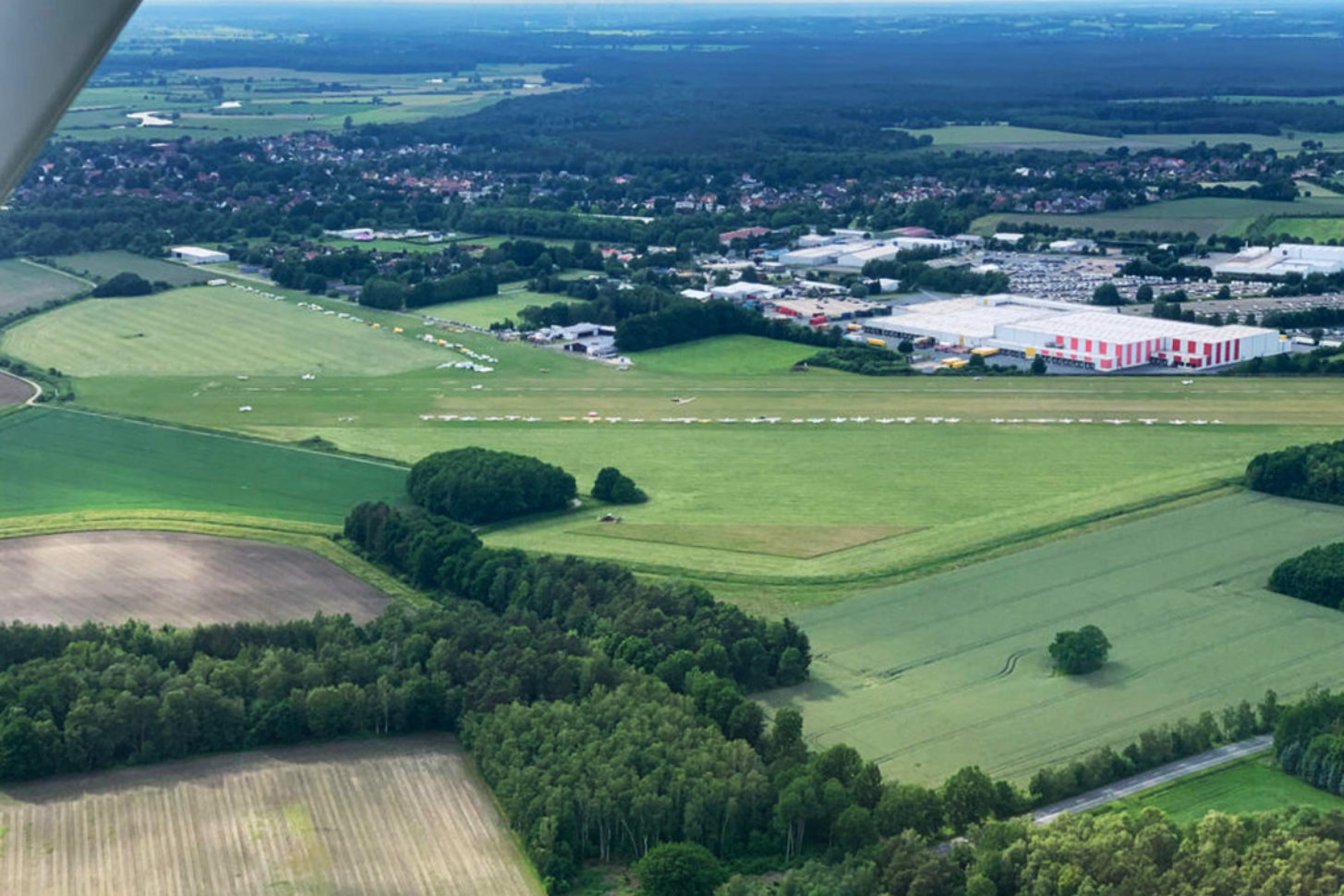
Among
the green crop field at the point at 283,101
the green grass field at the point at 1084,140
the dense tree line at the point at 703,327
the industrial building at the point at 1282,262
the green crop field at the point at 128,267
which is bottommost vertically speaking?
the dense tree line at the point at 703,327

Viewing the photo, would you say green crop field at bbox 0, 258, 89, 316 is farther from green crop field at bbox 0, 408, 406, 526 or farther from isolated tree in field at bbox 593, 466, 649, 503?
isolated tree in field at bbox 593, 466, 649, 503

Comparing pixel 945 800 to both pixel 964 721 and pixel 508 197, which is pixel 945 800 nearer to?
pixel 964 721

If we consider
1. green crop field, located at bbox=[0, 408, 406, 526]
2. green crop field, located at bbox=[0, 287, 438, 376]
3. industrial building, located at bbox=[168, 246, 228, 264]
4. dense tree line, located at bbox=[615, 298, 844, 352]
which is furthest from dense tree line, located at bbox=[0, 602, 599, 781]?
industrial building, located at bbox=[168, 246, 228, 264]

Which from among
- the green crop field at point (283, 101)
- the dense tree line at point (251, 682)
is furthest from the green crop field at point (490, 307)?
the green crop field at point (283, 101)

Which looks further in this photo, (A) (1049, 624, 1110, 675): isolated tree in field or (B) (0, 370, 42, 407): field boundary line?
(B) (0, 370, 42, 407): field boundary line

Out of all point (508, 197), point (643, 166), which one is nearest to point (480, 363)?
point (508, 197)

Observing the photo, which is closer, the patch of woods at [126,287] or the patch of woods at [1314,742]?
the patch of woods at [1314,742]

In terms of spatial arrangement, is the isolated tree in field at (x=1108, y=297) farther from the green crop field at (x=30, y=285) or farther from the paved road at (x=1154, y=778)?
the paved road at (x=1154, y=778)
